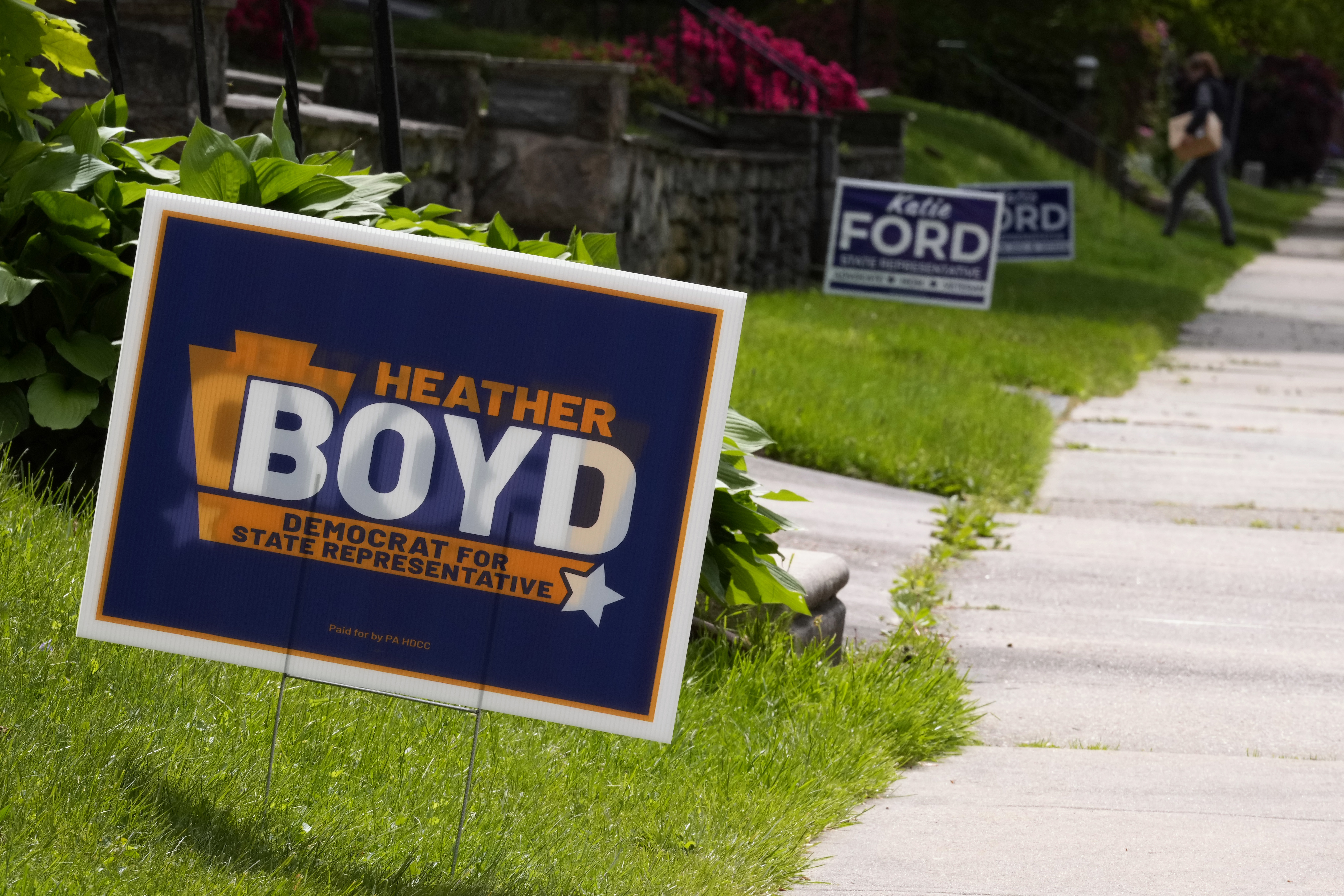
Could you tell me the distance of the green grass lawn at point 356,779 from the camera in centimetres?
235

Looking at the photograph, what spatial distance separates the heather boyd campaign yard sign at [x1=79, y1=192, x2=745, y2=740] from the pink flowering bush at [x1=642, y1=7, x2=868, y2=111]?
445 inches

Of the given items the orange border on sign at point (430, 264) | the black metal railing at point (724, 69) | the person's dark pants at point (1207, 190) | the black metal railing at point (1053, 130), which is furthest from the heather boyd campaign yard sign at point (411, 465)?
the black metal railing at point (1053, 130)

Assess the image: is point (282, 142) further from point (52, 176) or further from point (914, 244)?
point (914, 244)

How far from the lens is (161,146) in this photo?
13.9 ft

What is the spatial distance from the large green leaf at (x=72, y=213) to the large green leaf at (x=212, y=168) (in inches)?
13.8

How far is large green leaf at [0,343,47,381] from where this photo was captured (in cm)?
381

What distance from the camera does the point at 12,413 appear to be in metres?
3.84

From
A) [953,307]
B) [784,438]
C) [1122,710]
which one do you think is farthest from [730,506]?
[953,307]

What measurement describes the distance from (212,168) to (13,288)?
573 millimetres

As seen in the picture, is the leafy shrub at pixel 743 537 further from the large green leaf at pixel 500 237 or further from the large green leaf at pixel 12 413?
the large green leaf at pixel 12 413

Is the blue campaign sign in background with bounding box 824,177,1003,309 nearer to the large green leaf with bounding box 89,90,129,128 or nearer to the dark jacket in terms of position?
the large green leaf with bounding box 89,90,129,128

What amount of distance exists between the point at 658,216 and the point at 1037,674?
252 inches

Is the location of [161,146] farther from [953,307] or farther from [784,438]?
[953,307]

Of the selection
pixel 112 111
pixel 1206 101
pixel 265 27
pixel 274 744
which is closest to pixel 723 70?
pixel 265 27
